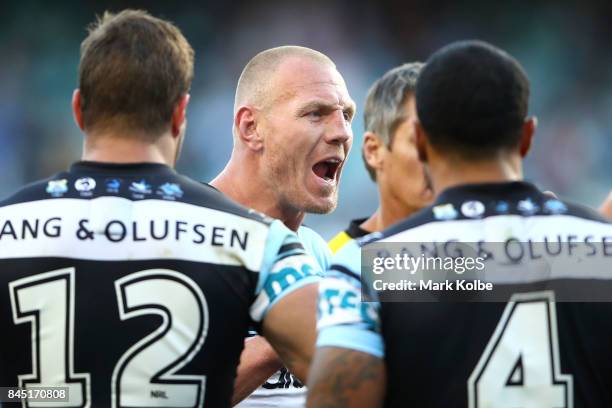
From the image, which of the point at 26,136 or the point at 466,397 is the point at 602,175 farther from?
the point at 466,397

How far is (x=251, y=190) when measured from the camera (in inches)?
219

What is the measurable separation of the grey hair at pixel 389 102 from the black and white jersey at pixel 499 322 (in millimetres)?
2401

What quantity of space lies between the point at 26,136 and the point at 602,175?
8.18m

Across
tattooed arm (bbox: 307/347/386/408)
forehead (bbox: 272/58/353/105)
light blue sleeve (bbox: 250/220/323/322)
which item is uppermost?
forehead (bbox: 272/58/353/105)

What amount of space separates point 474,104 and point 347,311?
70cm

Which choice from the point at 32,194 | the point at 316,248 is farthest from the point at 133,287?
the point at 316,248

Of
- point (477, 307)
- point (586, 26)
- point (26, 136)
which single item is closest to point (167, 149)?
point (477, 307)

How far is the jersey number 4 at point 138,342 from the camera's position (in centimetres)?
324

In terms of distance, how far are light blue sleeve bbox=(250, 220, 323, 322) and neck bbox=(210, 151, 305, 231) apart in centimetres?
212

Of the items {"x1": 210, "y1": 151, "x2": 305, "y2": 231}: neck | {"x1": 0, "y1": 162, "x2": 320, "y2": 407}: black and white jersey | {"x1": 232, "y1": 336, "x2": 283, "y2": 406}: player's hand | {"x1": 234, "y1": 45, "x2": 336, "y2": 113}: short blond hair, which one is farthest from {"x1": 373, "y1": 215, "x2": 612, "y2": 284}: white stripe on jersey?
{"x1": 234, "y1": 45, "x2": 336, "y2": 113}: short blond hair

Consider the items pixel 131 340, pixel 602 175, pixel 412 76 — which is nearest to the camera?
pixel 131 340

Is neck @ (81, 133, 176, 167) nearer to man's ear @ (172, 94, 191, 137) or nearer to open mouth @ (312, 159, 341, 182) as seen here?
man's ear @ (172, 94, 191, 137)

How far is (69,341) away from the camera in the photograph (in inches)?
129

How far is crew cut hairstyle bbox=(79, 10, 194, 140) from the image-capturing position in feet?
11.1
